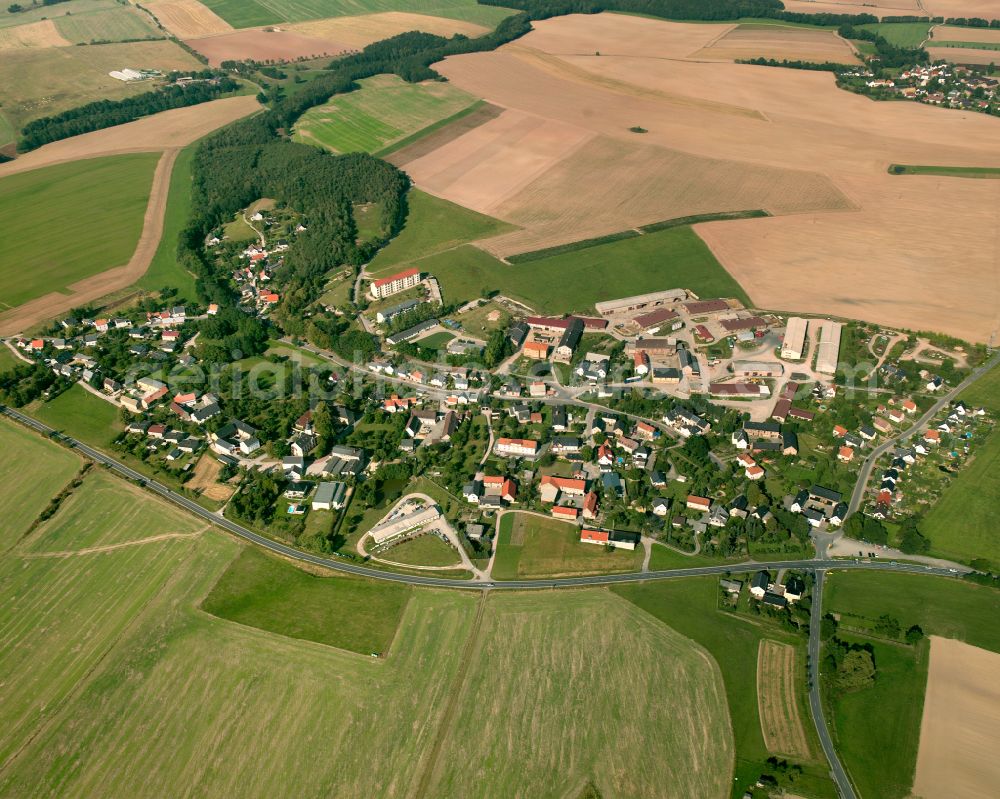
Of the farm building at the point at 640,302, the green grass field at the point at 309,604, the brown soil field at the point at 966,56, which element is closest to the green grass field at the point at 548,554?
the green grass field at the point at 309,604

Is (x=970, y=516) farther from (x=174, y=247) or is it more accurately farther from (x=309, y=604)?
(x=174, y=247)

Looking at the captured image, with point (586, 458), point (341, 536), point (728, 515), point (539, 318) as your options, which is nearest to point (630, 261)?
point (539, 318)

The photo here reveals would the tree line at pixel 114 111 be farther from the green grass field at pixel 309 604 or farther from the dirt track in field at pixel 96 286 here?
the green grass field at pixel 309 604

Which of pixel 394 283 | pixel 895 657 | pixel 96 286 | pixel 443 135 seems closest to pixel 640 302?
pixel 394 283

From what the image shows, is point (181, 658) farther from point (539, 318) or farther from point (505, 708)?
point (539, 318)

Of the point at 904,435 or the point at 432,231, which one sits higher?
the point at 432,231

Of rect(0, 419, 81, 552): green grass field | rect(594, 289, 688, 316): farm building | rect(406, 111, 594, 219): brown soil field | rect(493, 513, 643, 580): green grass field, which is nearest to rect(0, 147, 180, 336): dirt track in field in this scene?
rect(0, 419, 81, 552): green grass field
